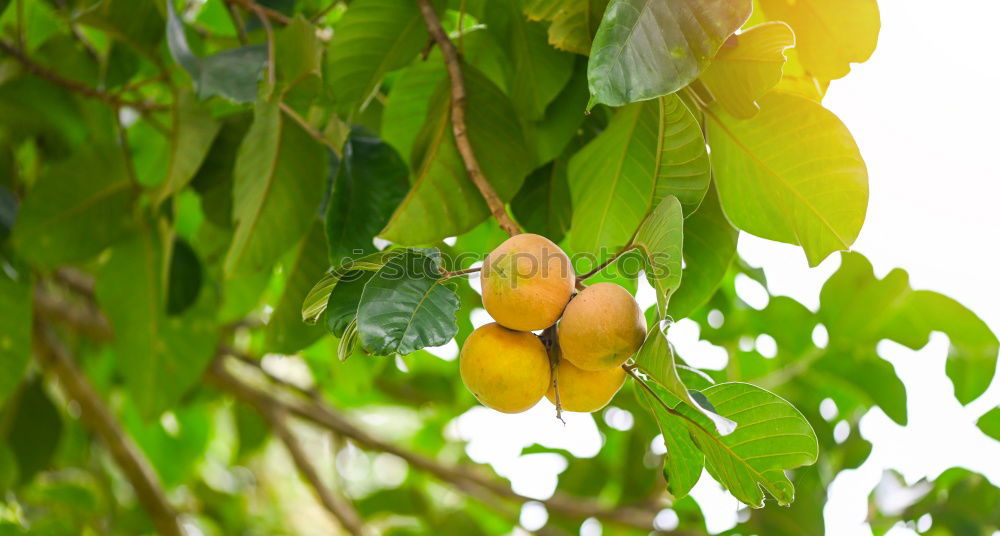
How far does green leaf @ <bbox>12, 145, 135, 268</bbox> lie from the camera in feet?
3.89

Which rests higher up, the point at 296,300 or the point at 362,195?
the point at 362,195

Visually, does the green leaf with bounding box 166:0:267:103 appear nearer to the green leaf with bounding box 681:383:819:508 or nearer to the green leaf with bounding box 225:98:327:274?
the green leaf with bounding box 225:98:327:274

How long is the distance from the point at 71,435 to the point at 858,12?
2.11 m

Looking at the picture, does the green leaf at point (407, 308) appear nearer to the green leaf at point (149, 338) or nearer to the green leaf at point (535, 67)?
the green leaf at point (535, 67)

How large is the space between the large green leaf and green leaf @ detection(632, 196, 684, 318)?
0.21 metres

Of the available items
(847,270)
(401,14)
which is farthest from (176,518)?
(847,270)

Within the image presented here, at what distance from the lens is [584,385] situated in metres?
0.55

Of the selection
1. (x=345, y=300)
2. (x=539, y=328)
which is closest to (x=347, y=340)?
(x=345, y=300)

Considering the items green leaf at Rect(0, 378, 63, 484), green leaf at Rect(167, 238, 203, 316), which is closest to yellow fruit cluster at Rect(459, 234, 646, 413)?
green leaf at Rect(167, 238, 203, 316)

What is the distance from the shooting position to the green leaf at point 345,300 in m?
0.57

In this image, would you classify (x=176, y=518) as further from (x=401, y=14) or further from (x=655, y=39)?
(x=655, y=39)

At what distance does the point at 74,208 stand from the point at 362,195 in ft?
2.07

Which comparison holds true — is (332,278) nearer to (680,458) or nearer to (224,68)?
(680,458)

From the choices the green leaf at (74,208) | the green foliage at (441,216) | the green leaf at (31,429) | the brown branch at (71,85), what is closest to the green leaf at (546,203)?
the green foliage at (441,216)
